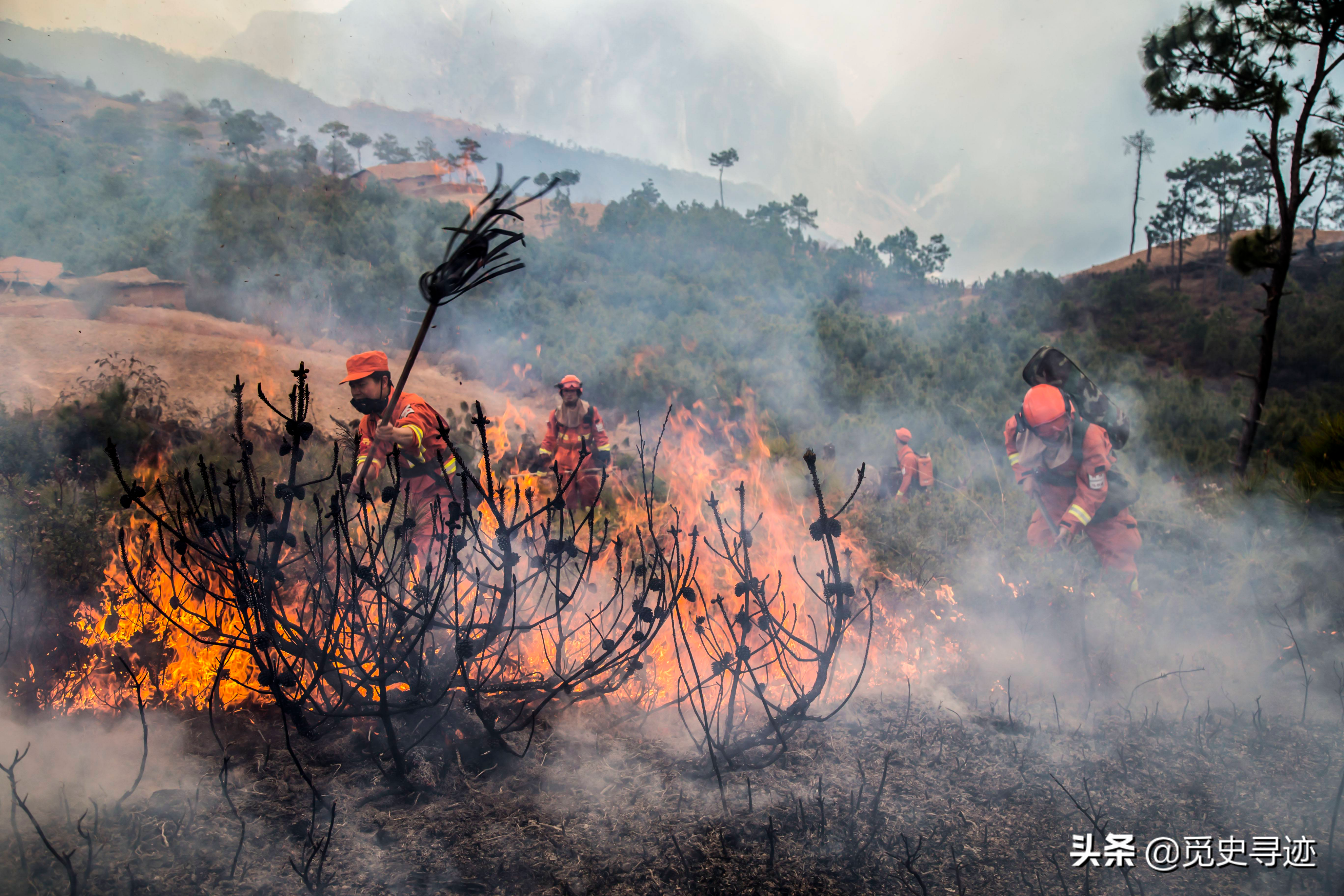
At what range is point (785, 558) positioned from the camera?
5387 mm

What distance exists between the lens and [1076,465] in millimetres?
4562

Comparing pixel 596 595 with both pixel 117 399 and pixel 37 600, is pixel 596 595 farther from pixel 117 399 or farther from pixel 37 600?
pixel 117 399

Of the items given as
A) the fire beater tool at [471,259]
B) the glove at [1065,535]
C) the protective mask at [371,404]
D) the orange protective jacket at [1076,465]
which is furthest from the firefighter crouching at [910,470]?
the fire beater tool at [471,259]

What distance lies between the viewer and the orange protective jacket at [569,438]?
6148mm

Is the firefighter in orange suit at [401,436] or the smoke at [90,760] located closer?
the smoke at [90,760]

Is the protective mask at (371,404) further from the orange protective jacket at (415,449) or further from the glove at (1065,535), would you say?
the glove at (1065,535)

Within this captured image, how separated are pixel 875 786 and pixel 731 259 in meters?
23.8

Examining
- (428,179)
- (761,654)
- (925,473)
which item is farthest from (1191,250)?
(428,179)

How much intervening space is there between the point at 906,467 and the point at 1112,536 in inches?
113

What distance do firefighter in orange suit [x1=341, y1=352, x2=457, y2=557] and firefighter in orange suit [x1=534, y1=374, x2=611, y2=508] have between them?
181 centimetres

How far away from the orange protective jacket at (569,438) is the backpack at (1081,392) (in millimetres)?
3495

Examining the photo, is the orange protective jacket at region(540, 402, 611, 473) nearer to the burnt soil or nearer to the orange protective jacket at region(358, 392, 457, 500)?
the orange protective jacket at region(358, 392, 457, 500)

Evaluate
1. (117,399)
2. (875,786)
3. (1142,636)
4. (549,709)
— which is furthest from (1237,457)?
(117,399)

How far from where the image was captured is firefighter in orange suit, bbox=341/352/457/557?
3805 mm
